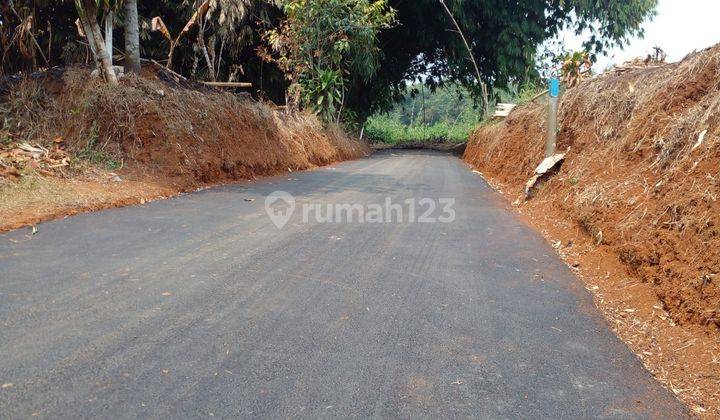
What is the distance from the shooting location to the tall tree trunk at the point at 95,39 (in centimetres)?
1020

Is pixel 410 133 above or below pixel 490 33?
below

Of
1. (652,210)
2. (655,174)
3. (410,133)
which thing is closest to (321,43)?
(655,174)

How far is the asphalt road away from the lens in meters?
2.63

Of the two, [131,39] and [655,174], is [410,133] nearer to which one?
[131,39]

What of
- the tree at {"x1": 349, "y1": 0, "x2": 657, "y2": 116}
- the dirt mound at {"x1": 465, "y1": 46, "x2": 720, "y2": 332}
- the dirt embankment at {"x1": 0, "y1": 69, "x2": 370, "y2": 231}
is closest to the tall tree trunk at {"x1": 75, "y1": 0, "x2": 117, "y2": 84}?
the dirt embankment at {"x1": 0, "y1": 69, "x2": 370, "y2": 231}

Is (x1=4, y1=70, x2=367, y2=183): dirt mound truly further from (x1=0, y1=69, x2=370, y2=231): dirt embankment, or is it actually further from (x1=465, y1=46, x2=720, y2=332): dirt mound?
(x1=465, y1=46, x2=720, y2=332): dirt mound

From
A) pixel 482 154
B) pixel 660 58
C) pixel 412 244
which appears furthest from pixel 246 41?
pixel 412 244

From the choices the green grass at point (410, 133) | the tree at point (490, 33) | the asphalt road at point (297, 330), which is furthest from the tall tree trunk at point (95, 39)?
the green grass at point (410, 133)

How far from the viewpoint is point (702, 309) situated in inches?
143

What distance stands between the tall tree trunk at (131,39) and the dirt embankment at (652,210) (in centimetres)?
808

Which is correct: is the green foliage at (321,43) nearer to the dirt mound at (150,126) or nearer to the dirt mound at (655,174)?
the dirt mound at (150,126)

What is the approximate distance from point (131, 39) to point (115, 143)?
8.82 feet

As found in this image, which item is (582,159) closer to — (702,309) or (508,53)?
(702,309)

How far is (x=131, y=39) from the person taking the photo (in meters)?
11.3
